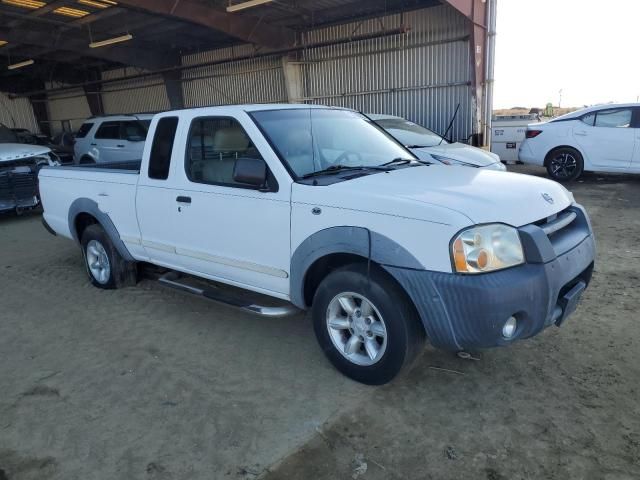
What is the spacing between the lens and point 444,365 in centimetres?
356

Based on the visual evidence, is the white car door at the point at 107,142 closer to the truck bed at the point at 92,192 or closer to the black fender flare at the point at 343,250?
the truck bed at the point at 92,192

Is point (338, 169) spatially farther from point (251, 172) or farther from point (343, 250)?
point (343, 250)

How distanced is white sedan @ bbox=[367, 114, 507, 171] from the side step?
4342 millimetres

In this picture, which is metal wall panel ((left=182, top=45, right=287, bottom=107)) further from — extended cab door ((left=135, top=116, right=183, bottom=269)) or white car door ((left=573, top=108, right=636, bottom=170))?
extended cab door ((left=135, top=116, right=183, bottom=269))

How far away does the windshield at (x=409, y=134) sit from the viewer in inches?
371

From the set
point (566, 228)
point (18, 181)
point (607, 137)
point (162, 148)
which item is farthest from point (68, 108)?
point (566, 228)

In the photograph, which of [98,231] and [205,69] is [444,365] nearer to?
[98,231]

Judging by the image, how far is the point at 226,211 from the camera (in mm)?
3826

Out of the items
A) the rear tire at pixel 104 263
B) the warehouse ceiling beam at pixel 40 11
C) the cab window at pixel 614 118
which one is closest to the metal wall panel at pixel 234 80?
the warehouse ceiling beam at pixel 40 11

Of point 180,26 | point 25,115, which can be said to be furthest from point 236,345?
point 25,115

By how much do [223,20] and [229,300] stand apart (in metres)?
12.4

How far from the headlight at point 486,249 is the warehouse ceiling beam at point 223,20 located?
11.8m

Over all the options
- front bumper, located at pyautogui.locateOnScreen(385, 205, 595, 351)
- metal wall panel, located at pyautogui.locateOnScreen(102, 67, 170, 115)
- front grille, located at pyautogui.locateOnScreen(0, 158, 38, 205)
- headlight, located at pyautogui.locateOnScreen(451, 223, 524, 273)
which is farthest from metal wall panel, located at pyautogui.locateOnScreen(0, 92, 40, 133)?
headlight, located at pyautogui.locateOnScreen(451, 223, 524, 273)

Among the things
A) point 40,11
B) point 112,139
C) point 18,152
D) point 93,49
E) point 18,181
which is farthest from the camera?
point 93,49
